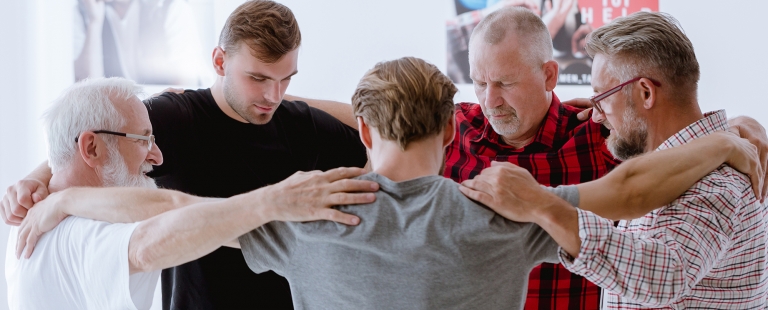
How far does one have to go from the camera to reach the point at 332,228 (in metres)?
1.21

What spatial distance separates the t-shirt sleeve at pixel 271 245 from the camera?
4.11 feet

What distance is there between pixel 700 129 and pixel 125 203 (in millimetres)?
1340

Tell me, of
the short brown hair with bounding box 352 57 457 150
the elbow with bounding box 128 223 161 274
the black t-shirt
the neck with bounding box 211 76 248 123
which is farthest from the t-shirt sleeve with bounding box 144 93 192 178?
the short brown hair with bounding box 352 57 457 150

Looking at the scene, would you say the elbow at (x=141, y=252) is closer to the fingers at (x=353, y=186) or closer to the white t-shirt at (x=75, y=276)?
the white t-shirt at (x=75, y=276)

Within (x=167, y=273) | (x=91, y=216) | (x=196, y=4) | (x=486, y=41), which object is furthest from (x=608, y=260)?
(x=196, y=4)

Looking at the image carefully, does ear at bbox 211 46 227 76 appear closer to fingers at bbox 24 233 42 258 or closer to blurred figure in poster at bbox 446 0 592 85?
fingers at bbox 24 233 42 258

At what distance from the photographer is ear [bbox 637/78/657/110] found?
165 centimetres

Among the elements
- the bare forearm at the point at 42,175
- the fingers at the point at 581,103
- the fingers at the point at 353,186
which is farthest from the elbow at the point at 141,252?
the fingers at the point at 581,103

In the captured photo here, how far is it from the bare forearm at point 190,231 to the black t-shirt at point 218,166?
0.70 metres

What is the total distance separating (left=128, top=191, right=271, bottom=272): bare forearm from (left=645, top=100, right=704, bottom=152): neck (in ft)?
3.31

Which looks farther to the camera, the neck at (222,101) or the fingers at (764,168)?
the neck at (222,101)

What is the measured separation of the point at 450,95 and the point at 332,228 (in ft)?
1.12

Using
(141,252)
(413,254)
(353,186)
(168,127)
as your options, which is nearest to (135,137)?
(168,127)

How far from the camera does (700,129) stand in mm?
1610
